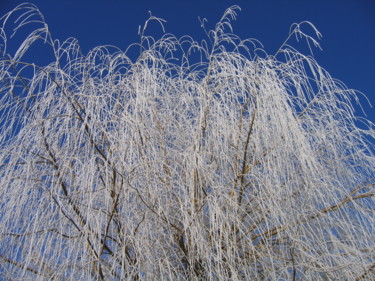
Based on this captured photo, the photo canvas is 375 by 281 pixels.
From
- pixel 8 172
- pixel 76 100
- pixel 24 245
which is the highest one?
pixel 76 100

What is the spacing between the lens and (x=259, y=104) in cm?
166

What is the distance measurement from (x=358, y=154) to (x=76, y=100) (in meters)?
1.45

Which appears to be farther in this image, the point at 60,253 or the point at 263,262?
the point at 263,262

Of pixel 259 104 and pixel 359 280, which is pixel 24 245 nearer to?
pixel 259 104

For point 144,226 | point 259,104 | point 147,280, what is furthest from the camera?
point 259,104

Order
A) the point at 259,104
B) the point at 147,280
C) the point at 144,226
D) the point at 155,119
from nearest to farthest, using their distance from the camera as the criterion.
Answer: the point at 147,280, the point at 144,226, the point at 259,104, the point at 155,119

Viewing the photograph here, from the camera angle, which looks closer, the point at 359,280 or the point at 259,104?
the point at 359,280

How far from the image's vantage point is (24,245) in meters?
1.54

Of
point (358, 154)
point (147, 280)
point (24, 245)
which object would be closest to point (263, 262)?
point (147, 280)

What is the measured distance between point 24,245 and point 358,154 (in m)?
1.68

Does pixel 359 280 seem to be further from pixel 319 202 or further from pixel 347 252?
pixel 319 202

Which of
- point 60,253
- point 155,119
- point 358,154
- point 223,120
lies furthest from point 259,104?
point 60,253

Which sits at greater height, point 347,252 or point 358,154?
point 358,154

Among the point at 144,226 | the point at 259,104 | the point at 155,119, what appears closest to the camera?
the point at 144,226
